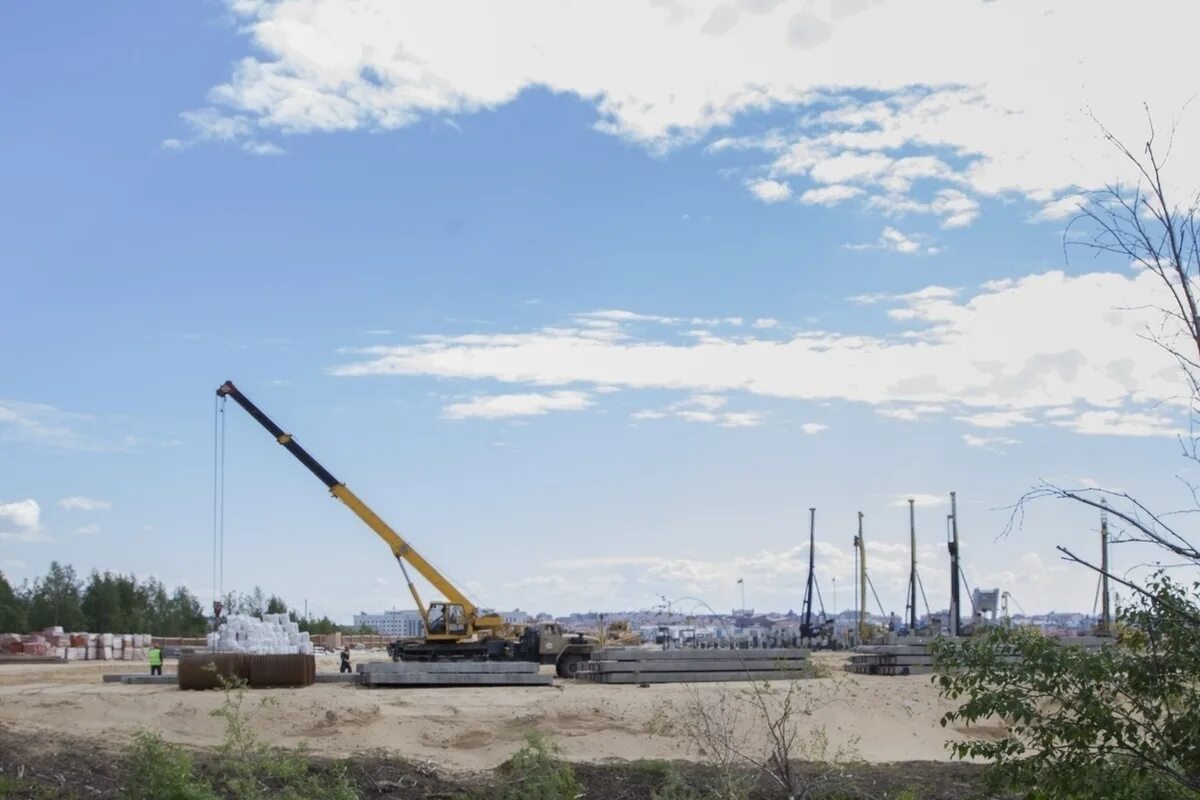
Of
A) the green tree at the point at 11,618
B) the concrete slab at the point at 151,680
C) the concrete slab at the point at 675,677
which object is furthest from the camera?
the green tree at the point at 11,618

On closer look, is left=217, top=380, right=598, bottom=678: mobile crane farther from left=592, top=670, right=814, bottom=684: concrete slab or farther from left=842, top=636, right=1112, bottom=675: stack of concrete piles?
left=842, top=636, right=1112, bottom=675: stack of concrete piles

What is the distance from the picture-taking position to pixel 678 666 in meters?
36.2

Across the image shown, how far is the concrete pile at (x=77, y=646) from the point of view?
56.1m

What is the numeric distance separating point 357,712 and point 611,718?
5.04 m

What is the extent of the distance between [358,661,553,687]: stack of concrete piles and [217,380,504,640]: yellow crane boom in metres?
5.19

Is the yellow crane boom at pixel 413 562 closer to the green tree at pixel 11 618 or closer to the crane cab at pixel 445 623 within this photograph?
the crane cab at pixel 445 623

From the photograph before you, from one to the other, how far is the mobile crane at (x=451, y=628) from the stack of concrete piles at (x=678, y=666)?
2.98 metres

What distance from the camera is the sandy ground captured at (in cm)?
2255

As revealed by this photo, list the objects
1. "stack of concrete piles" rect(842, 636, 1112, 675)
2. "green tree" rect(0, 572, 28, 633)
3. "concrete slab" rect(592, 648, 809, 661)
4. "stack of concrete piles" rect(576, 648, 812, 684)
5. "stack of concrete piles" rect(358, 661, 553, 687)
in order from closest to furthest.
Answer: "stack of concrete piles" rect(358, 661, 553, 687), "stack of concrete piles" rect(576, 648, 812, 684), "concrete slab" rect(592, 648, 809, 661), "stack of concrete piles" rect(842, 636, 1112, 675), "green tree" rect(0, 572, 28, 633)

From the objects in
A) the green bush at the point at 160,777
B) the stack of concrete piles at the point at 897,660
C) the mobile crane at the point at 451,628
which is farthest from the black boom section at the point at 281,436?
the green bush at the point at 160,777

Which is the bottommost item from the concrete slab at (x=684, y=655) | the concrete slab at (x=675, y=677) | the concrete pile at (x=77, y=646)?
the concrete pile at (x=77, y=646)

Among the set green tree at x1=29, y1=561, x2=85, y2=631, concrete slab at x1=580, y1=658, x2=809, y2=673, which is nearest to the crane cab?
concrete slab at x1=580, y1=658, x2=809, y2=673

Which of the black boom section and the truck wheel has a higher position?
the black boom section

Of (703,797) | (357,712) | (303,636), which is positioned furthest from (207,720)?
(303,636)
